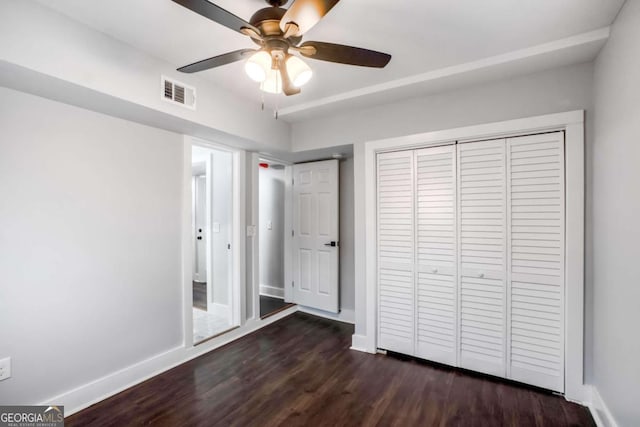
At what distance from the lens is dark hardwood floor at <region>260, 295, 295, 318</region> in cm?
387

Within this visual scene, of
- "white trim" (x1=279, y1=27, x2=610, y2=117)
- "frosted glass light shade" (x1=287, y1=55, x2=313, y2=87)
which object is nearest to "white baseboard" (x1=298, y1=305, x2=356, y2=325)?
"white trim" (x1=279, y1=27, x2=610, y2=117)

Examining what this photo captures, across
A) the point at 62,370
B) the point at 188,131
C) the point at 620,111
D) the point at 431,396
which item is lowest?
the point at 431,396

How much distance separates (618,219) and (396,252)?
1.53m

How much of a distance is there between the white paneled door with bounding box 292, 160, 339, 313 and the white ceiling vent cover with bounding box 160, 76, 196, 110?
1.82 meters

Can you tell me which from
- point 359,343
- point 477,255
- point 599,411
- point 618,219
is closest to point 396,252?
point 477,255

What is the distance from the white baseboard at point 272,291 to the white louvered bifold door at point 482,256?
2.72 m

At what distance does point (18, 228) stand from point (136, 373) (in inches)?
52.9

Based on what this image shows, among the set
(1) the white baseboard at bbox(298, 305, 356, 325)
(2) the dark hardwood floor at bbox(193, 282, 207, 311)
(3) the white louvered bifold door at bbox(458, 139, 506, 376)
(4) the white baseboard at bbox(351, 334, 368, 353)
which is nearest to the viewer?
(3) the white louvered bifold door at bbox(458, 139, 506, 376)

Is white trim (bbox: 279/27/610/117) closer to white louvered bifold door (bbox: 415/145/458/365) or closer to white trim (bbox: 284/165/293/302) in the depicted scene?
white louvered bifold door (bbox: 415/145/458/365)

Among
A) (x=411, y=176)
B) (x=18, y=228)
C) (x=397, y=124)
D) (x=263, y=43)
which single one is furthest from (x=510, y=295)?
(x=18, y=228)

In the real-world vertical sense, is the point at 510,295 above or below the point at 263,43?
below

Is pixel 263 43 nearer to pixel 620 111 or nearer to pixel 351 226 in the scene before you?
pixel 620 111

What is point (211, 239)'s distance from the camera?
3.88 m

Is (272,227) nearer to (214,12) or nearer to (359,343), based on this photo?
(359,343)
